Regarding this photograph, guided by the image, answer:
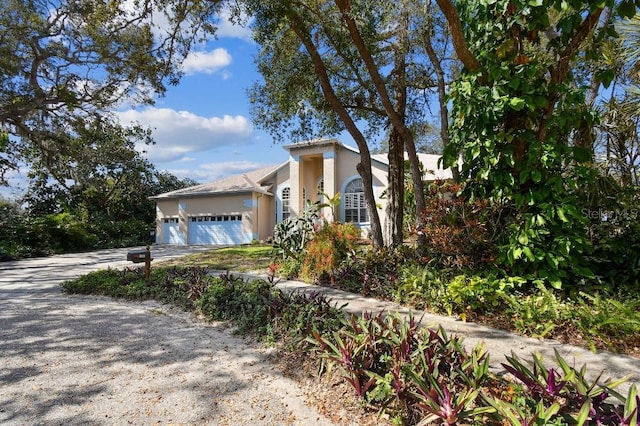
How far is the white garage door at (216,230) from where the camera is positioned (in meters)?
20.1

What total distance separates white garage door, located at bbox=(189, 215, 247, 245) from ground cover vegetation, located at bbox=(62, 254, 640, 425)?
15336 mm

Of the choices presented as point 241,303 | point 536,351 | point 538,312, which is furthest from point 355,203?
point 536,351

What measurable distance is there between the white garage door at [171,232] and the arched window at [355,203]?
10.4 metres

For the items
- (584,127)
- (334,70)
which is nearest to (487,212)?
(584,127)

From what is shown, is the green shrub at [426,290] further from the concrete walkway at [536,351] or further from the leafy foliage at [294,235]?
the leafy foliage at [294,235]

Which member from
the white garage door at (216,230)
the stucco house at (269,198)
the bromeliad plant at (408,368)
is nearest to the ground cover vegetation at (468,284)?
the bromeliad plant at (408,368)

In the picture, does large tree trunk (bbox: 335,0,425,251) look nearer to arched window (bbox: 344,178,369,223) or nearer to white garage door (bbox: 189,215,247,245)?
arched window (bbox: 344,178,369,223)

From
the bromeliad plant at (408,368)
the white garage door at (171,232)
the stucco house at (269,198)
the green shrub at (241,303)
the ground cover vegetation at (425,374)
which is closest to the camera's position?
the ground cover vegetation at (425,374)

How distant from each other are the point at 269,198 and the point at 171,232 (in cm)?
666

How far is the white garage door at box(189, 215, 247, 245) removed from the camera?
20.1 meters

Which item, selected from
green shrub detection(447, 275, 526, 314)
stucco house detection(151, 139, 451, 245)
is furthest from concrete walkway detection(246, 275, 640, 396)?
stucco house detection(151, 139, 451, 245)

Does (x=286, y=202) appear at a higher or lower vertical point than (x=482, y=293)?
higher

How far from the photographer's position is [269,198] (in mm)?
20859

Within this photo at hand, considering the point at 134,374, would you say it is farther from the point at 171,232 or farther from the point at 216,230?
the point at 171,232
